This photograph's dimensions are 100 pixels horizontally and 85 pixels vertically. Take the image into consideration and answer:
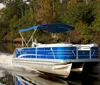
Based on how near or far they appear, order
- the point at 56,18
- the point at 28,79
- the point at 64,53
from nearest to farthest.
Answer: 1. the point at 64,53
2. the point at 28,79
3. the point at 56,18

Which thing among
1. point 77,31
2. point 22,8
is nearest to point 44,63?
point 77,31

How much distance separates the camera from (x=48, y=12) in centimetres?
6375

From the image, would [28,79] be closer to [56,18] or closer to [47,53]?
[47,53]

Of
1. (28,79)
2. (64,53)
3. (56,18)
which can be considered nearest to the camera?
(64,53)

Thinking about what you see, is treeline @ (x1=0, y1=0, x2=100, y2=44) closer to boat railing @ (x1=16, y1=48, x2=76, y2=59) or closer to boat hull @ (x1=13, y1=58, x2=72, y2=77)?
boat railing @ (x1=16, y1=48, x2=76, y2=59)

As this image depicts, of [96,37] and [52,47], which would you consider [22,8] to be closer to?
[96,37]

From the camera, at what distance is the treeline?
4625 centimetres

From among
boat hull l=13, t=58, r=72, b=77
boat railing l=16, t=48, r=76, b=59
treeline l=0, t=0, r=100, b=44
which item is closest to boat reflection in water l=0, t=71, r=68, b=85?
boat hull l=13, t=58, r=72, b=77

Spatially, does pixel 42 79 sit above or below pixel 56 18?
below

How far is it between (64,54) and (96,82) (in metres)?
2.24

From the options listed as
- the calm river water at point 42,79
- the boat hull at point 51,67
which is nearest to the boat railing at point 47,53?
the boat hull at point 51,67

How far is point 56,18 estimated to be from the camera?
63375mm

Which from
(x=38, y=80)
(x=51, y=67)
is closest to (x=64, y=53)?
(x=51, y=67)

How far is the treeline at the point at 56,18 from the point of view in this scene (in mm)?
46247
